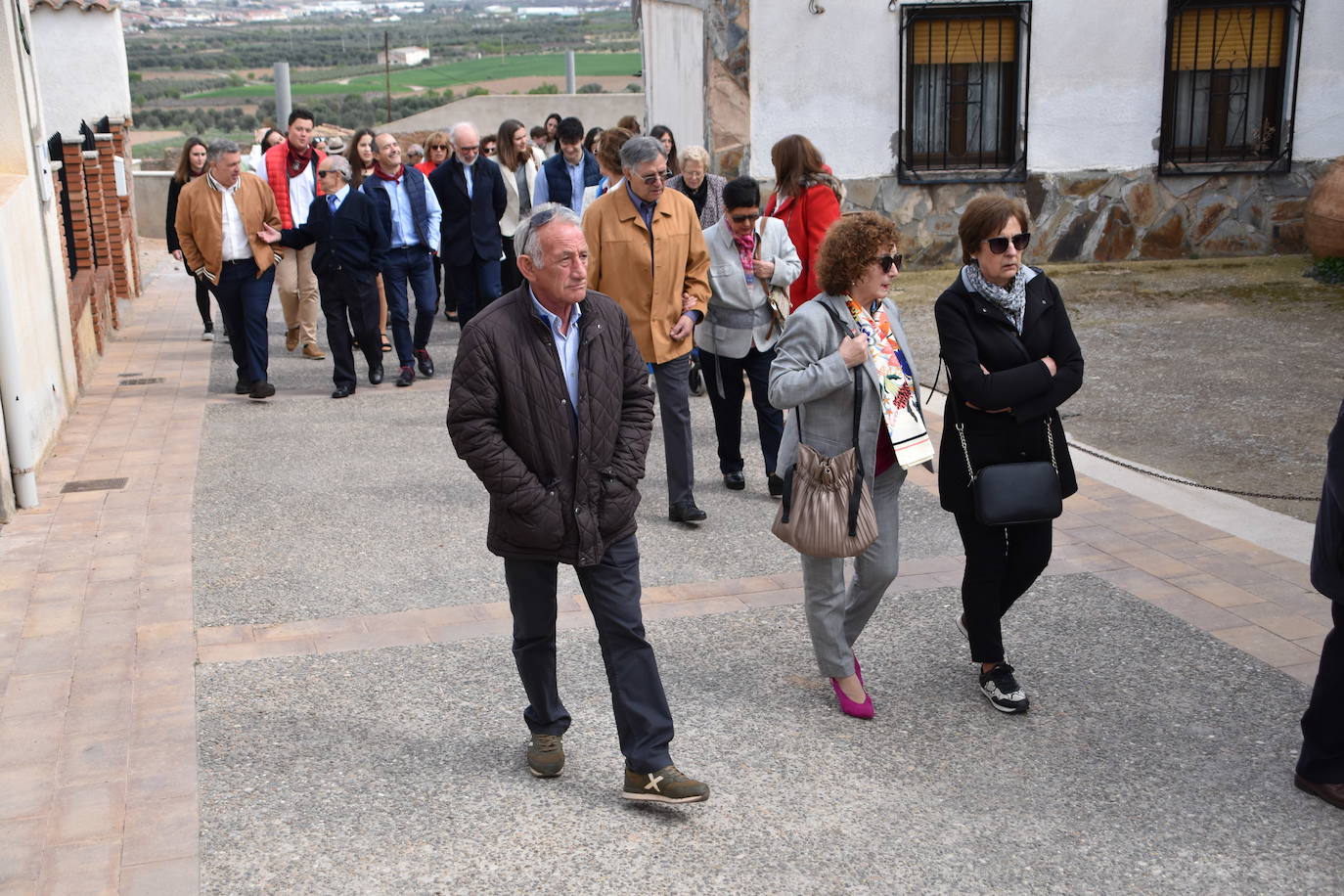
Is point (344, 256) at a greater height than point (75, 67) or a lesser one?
lesser

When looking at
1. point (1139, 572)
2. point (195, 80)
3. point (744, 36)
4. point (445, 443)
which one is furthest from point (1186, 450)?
point (195, 80)

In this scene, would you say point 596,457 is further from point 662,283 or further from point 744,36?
point 744,36

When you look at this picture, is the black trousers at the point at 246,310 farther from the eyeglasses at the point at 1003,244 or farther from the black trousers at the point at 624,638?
the eyeglasses at the point at 1003,244

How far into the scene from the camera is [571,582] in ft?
20.8

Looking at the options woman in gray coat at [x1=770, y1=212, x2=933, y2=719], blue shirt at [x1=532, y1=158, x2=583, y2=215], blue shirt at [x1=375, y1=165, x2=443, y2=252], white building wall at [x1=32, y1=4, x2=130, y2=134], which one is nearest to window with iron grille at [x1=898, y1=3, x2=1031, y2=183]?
blue shirt at [x1=532, y1=158, x2=583, y2=215]

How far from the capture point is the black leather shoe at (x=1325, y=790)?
413cm

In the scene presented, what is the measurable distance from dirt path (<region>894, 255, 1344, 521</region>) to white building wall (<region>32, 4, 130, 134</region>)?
34.5ft

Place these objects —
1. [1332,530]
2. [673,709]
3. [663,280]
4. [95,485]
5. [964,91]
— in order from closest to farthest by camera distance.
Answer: [1332,530], [673,709], [663,280], [95,485], [964,91]

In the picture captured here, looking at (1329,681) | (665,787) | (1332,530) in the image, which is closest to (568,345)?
(665,787)

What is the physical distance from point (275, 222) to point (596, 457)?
7522 mm

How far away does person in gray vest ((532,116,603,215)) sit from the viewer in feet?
36.8

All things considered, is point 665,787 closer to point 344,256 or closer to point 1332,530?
point 1332,530

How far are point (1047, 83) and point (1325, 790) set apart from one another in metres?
11.8

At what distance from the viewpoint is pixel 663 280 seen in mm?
7078
